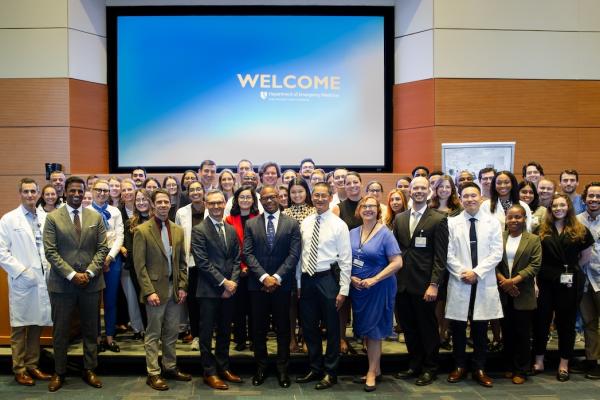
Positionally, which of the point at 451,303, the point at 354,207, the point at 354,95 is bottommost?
the point at 451,303

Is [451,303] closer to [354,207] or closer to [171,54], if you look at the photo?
[354,207]

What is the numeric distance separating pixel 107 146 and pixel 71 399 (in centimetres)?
474

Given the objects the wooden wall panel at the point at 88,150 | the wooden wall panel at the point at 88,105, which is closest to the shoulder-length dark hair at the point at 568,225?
the wooden wall panel at the point at 88,150

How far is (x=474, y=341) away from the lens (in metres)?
4.46

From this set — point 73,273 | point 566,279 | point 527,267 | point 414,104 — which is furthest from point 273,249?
point 414,104

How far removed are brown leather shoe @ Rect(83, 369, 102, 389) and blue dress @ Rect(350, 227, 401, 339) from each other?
2236 millimetres

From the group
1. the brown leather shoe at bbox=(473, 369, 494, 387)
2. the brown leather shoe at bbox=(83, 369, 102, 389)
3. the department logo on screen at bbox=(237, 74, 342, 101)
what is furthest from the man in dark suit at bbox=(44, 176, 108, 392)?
the department logo on screen at bbox=(237, 74, 342, 101)

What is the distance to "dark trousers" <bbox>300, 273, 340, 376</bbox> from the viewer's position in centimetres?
427

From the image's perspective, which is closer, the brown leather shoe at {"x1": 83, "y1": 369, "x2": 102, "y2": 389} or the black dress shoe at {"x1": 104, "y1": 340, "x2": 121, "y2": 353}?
the brown leather shoe at {"x1": 83, "y1": 369, "x2": 102, "y2": 389}

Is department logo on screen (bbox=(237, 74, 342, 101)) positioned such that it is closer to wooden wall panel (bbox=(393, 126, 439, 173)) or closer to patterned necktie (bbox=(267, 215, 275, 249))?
wooden wall panel (bbox=(393, 126, 439, 173))

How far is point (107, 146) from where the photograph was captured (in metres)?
8.02

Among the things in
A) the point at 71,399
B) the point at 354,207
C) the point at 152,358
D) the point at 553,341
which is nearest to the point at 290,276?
the point at 354,207

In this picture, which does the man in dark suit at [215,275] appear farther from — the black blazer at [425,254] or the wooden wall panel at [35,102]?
the wooden wall panel at [35,102]

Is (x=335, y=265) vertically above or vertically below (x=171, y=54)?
below
